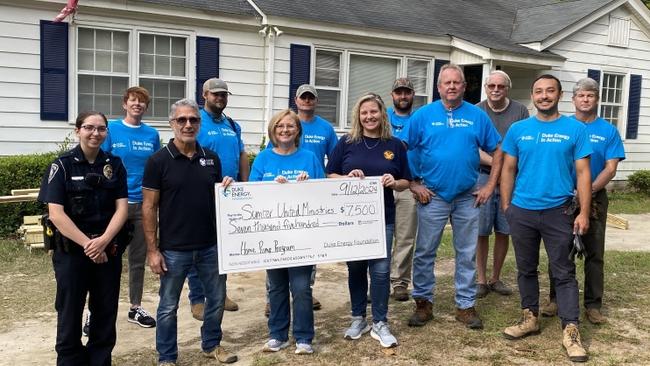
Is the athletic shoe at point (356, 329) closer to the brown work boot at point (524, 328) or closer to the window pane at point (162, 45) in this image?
the brown work boot at point (524, 328)

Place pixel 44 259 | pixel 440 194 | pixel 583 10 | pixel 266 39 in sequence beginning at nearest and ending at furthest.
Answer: pixel 440 194 < pixel 44 259 < pixel 266 39 < pixel 583 10

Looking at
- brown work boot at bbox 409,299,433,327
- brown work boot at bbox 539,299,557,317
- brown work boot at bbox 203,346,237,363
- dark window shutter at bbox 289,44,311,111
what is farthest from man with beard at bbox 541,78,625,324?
dark window shutter at bbox 289,44,311,111

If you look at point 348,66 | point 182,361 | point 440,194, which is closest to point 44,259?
point 182,361

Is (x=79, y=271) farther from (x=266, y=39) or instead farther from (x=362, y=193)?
(x=266, y=39)

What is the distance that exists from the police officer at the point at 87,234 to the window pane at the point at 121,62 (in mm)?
5523

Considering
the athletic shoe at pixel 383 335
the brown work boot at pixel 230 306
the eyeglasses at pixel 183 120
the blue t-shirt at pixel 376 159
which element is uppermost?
the eyeglasses at pixel 183 120

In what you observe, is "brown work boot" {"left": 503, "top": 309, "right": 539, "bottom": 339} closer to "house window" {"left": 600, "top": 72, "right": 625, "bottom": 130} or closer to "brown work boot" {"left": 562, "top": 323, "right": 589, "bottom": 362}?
"brown work boot" {"left": 562, "top": 323, "right": 589, "bottom": 362}

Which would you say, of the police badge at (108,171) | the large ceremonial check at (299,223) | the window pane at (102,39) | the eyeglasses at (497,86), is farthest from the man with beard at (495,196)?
the window pane at (102,39)

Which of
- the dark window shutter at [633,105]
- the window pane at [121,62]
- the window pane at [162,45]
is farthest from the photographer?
the dark window shutter at [633,105]

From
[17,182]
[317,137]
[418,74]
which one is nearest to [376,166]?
[317,137]

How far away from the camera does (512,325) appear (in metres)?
4.64

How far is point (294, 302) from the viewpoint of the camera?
3.97 metres

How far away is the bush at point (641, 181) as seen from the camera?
13273 mm

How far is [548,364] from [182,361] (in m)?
2.44
